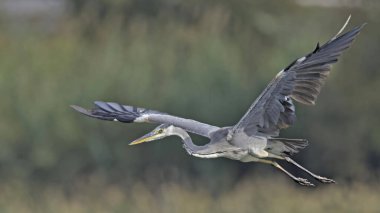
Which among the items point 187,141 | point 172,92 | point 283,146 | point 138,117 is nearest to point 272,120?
point 283,146

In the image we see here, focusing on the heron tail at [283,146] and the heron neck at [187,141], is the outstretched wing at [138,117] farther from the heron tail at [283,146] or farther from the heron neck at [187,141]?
the heron tail at [283,146]

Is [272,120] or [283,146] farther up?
[272,120]

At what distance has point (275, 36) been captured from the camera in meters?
19.8

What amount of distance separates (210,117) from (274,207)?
4716 millimetres

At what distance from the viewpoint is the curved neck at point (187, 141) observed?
899cm

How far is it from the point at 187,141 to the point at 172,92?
9.05 meters

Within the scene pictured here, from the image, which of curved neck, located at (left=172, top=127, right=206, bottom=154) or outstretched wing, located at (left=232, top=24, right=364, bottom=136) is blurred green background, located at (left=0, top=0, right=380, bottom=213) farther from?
outstretched wing, located at (left=232, top=24, right=364, bottom=136)

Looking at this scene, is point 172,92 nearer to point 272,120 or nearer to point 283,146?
point 283,146

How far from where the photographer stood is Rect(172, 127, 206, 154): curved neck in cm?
899

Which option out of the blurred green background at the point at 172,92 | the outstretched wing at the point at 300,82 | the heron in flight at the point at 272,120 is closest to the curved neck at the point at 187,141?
the heron in flight at the point at 272,120

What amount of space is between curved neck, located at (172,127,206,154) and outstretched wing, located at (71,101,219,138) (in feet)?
0.11

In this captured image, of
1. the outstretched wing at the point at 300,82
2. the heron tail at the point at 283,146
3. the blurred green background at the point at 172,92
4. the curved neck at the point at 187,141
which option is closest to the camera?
the outstretched wing at the point at 300,82

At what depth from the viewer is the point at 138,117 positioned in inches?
383

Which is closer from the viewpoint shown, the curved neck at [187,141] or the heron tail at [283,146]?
the heron tail at [283,146]
